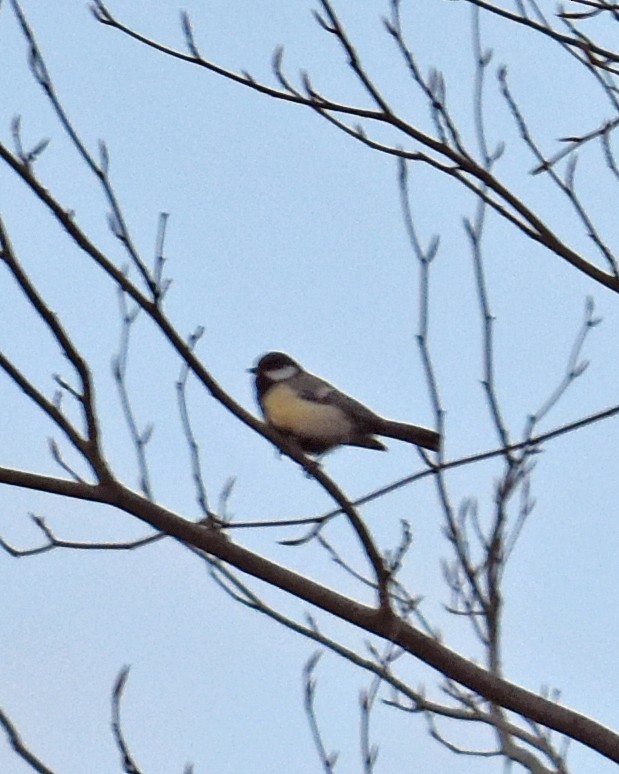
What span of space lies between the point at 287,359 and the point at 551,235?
401 centimetres

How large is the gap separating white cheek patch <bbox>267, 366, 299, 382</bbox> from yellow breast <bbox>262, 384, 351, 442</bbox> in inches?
11.9

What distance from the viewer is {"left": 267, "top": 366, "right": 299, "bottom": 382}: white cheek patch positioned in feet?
21.3

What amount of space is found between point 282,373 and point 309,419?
0.57 metres

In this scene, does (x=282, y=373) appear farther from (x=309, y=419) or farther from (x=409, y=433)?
(x=409, y=433)

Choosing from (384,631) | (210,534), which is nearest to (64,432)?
(210,534)

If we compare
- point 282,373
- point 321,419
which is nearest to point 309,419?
point 321,419

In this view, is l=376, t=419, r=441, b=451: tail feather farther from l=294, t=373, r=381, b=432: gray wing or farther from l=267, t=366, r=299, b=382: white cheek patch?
l=267, t=366, r=299, b=382: white cheek patch

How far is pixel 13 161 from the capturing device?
8.44 feet

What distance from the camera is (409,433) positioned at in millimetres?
5629

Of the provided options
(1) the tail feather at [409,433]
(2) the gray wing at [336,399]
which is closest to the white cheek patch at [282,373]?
(2) the gray wing at [336,399]

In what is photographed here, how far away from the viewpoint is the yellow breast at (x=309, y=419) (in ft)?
19.9

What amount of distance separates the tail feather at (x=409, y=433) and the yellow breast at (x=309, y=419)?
215mm

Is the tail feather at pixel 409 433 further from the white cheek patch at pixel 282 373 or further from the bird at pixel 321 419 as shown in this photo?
the white cheek patch at pixel 282 373

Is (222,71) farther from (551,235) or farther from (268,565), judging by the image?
(268,565)
